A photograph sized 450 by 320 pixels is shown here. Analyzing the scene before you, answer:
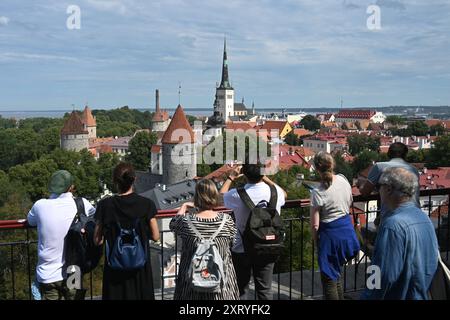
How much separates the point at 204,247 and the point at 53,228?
4.07ft

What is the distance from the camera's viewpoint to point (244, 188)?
13.1 ft

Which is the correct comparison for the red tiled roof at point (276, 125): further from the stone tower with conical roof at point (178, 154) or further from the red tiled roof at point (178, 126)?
the red tiled roof at point (178, 126)

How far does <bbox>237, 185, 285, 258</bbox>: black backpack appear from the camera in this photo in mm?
3883

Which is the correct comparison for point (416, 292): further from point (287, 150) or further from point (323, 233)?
point (287, 150)

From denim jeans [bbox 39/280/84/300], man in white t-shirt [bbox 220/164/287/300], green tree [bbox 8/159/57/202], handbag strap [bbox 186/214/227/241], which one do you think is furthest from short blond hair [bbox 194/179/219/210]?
green tree [bbox 8/159/57/202]

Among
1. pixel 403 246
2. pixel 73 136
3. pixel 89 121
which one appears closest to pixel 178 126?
pixel 73 136

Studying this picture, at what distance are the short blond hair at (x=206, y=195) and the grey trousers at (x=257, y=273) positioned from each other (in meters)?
0.74

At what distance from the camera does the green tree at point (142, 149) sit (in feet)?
196

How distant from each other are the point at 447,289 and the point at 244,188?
5.58 ft

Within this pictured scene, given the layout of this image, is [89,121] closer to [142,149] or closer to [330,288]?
[142,149]

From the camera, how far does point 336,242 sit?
404 cm

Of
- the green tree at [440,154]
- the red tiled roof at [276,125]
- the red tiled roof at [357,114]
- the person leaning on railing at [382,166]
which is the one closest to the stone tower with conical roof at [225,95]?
the red tiled roof at [276,125]
